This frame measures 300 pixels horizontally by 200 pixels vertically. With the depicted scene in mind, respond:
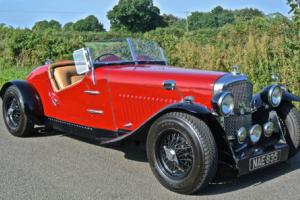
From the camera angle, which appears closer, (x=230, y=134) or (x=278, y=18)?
(x=230, y=134)

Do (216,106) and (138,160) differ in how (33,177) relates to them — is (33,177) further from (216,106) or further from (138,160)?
(216,106)

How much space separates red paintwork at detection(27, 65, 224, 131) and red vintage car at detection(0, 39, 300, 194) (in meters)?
0.01

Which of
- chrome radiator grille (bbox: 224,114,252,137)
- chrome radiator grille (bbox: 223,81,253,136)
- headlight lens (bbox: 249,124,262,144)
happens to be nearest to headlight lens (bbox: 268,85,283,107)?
chrome radiator grille (bbox: 223,81,253,136)

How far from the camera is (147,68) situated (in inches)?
222

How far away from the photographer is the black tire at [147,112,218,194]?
4.23m

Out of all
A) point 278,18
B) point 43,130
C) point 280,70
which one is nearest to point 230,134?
point 43,130

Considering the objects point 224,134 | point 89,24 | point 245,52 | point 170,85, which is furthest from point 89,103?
point 89,24

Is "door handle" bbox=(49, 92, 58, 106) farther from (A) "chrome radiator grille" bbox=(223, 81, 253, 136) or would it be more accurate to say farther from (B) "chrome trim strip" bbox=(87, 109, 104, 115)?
(A) "chrome radiator grille" bbox=(223, 81, 253, 136)

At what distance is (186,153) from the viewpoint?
4.51 meters

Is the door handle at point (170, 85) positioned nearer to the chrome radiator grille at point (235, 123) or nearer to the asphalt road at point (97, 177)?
the chrome radiator grille at point (235, 123)

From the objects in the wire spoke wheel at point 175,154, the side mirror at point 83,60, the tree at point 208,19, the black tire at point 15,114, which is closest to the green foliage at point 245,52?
the side mirror at point 83,60

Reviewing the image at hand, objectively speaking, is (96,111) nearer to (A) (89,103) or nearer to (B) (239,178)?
(A) (89,103)

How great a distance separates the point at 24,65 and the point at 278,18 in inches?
366

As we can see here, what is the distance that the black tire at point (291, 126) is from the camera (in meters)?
5.30
